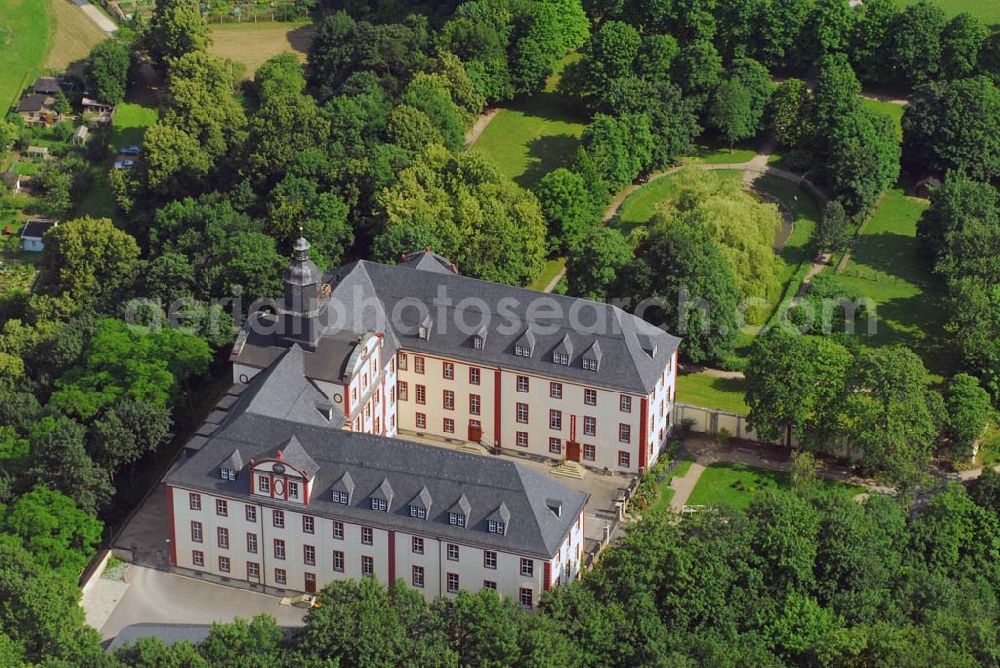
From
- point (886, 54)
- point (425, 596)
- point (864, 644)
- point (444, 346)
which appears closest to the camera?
point (864, 644)

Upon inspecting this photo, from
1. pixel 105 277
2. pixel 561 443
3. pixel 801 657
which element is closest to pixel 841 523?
pixel 801 657

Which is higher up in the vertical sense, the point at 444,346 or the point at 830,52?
the point at 830,52

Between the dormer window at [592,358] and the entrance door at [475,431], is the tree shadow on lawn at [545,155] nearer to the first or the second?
the entrance door at [475,431]

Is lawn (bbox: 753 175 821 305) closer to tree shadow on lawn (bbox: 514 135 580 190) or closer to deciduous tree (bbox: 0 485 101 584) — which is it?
tree shadow on lawn (bbox: 514 135 580 190)

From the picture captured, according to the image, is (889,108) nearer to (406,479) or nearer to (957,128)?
(957,128)

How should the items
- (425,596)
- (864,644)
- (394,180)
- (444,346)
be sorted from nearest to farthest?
(864,644)
(425,596)
(444,346)
(394,180)

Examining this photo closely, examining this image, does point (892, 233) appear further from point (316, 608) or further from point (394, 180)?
point (316, 608)
